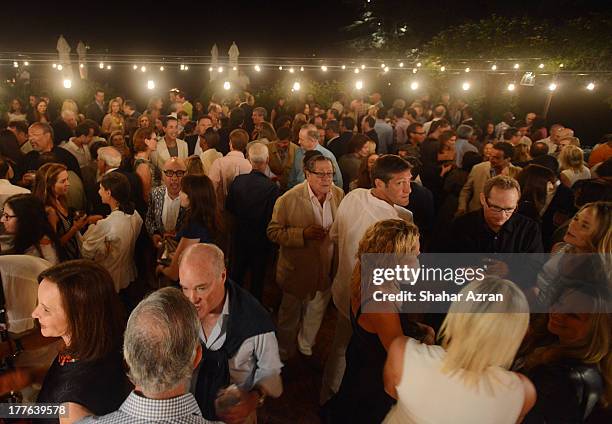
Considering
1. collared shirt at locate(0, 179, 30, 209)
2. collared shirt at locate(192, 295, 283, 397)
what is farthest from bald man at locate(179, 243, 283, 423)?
collared shirt at locate(0, 179, 30, 209)

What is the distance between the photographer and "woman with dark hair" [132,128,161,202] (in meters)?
4.83

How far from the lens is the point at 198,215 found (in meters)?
3.39

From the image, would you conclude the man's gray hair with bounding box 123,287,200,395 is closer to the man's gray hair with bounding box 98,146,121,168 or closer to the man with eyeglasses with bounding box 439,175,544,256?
the man with eyeglasses with bounding box 439,175,544,256

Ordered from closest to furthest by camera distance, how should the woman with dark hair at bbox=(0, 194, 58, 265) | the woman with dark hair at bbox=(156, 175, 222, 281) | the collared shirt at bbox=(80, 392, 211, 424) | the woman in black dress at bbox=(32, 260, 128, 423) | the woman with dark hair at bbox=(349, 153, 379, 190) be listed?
1. the collared shirt at bbox=(80, 392, 211, 424)
2. the woman in black dress at bbox=(32, 260, 128, 423)
3. the woman with dark hair at bbox=(0, 194, 58, 265)
4. the woman with dark hair at bbox=(156, 175, 222, 281)
5. the woman with dark hair at bbox=(349, 153, 379, 190)

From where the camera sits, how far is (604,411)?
2305mm

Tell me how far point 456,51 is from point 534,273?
1116 cm

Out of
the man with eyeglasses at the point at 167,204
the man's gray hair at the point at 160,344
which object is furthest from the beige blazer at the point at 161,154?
the man's gray hair at the point at 160,344

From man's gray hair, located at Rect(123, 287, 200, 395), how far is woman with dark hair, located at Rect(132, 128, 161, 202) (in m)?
3.48

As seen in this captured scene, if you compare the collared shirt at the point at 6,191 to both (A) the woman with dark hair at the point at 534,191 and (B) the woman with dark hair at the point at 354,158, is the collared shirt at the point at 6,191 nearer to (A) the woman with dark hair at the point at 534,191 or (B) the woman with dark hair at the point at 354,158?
(B) the woman with dark hair at the point at 354,158

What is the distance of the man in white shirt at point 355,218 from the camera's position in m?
3.21

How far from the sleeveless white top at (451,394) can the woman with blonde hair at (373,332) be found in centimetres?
32

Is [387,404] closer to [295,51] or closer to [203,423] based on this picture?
[203,423]

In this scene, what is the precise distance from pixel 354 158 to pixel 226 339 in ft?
12.7

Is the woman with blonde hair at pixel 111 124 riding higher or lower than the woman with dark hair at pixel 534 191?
higher
